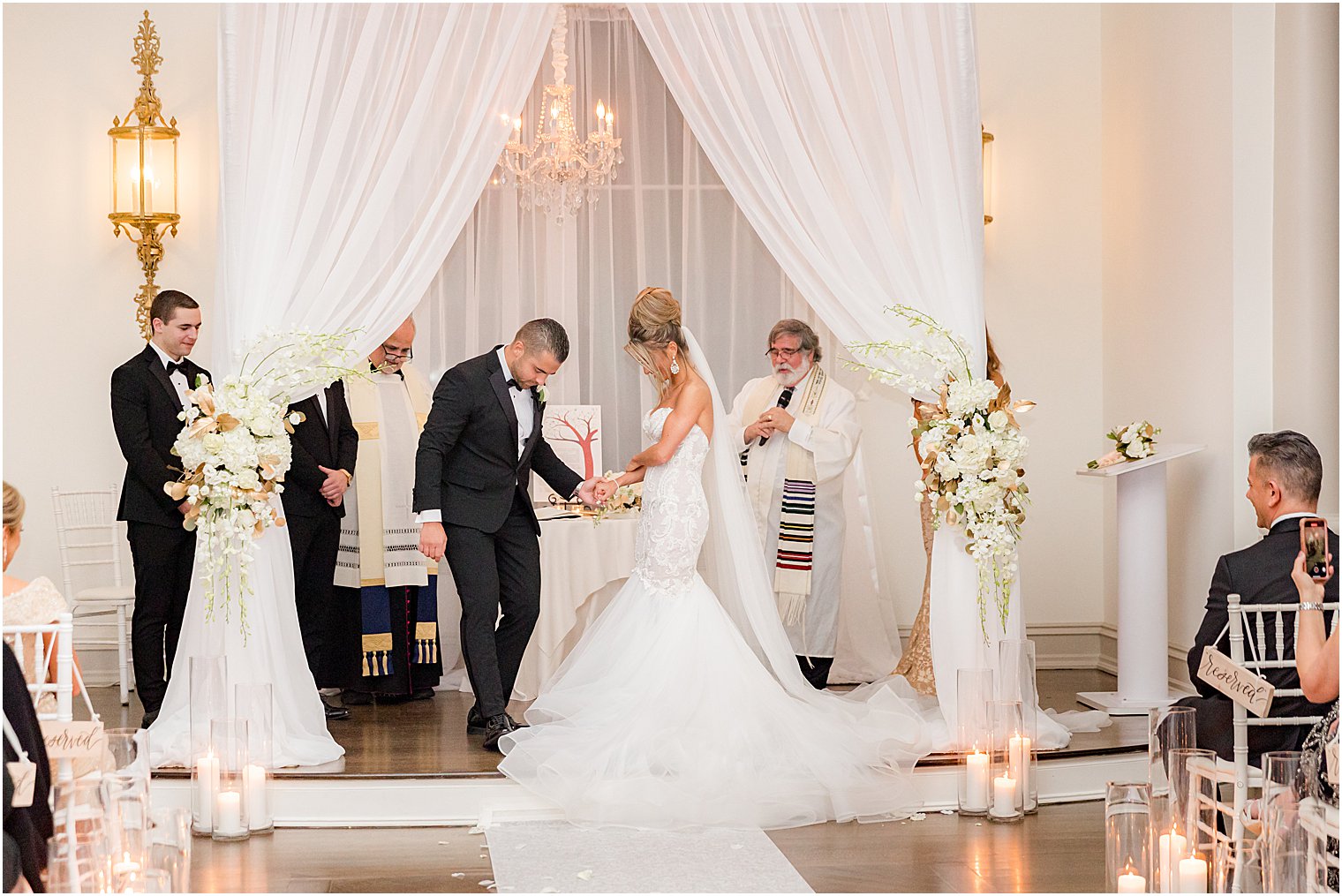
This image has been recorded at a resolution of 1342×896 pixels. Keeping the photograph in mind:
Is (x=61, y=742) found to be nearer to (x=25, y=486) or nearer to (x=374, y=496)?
(x=374, y=496)

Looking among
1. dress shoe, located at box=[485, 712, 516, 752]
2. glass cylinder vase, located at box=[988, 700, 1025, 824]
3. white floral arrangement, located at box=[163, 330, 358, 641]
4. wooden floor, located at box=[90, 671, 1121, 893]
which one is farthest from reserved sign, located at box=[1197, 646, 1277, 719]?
white floral arrangement, located at box=[163, 330, 358, 641]

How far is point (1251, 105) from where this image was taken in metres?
5.58

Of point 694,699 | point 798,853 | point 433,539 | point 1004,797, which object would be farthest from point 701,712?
point 433,539

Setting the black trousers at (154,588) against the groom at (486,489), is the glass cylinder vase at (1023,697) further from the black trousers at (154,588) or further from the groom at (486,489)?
the black trousers at (154,588)

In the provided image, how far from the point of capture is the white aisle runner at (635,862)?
3.72 metres

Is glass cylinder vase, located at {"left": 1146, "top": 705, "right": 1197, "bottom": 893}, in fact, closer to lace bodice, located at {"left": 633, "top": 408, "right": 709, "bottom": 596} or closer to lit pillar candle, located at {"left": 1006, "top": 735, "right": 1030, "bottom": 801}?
lit pillar candle, located at {"left": 1006, "top": 735, "right": 1030, "bottom": 801}

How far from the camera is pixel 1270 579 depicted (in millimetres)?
3826

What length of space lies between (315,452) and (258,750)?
1638 millimetres

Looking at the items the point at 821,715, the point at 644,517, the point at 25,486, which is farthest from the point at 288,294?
the point at 25,486

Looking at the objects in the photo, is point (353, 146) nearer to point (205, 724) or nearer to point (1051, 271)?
point (205, 724)

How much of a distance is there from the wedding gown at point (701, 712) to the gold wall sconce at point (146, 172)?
9.88 feet

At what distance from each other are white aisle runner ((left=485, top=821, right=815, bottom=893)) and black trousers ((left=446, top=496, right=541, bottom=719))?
2.30 ft

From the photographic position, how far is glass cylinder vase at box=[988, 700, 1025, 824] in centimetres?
447

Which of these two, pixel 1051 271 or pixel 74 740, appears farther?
pixel 1051 271
